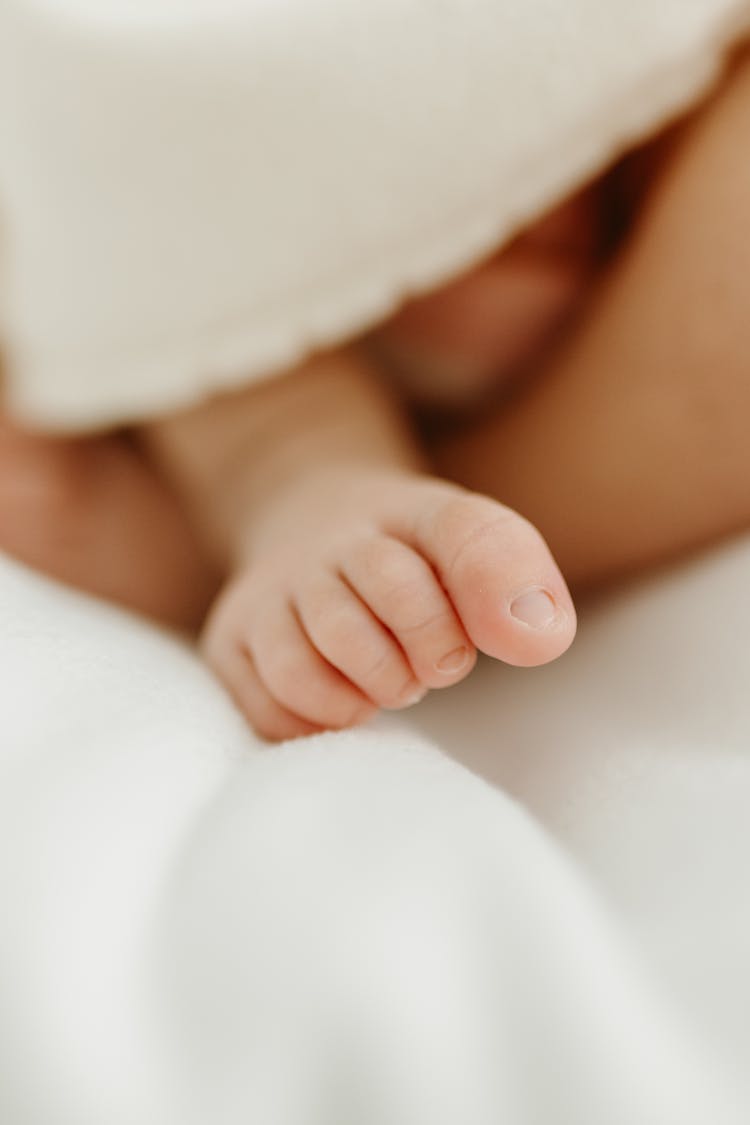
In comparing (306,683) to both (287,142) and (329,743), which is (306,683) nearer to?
(329,743)

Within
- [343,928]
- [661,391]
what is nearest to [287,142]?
[661,391]

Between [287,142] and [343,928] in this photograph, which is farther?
[287,142]

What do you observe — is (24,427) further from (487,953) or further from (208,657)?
(487,953)

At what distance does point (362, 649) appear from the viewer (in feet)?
0.93

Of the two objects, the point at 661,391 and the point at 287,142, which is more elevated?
the point at 287,142

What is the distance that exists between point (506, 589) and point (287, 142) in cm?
21

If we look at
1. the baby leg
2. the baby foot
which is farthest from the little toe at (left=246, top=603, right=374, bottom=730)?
the baby leg

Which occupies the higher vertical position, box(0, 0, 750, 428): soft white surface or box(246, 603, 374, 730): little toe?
box(0, 0, 750, 428): soft white surface

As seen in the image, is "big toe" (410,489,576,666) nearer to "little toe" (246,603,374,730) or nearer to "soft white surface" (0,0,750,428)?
"little toe" (246,603,374,730)

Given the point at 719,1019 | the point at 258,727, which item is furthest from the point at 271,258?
the point at 719,1019

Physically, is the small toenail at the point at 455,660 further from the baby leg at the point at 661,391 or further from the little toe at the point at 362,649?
the baby leg at the point at 661,391

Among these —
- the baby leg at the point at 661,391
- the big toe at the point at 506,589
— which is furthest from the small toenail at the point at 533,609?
the baby leg at the point at 661,391

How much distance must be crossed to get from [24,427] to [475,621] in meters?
0.27

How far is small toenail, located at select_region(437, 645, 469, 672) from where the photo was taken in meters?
0.27
